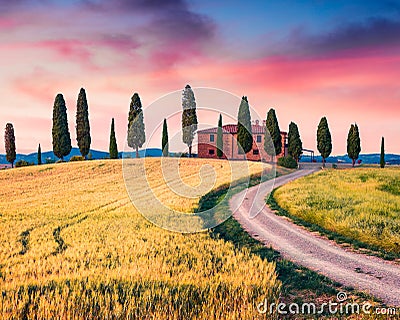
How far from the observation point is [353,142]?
82.5 meters

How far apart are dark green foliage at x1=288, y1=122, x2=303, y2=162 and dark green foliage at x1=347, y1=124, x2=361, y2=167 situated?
37.7 ft

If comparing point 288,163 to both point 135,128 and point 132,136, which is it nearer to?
point 135,128

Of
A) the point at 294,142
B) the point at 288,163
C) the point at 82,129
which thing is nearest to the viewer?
the point at 288,163

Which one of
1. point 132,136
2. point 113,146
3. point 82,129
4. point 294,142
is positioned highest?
point 82,129

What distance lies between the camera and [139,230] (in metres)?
17.5

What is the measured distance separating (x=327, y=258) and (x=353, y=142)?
75.8 metres

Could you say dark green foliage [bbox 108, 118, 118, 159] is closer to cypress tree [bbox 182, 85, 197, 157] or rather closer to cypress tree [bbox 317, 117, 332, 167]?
cypress tree [bbox 317, 117, 332, 167]

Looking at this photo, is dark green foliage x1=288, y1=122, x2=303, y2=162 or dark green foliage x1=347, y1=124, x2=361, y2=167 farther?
dark green foliage x1=288, y1=122, x2=303, y2=162

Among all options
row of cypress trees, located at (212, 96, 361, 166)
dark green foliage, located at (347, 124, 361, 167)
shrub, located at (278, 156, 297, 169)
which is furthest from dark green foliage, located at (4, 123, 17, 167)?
dark green foliage, located at (347, 124, 361, 167)

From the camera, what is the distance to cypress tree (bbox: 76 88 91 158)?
259 feet

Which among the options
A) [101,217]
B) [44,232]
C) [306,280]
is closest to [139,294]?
[306,280]

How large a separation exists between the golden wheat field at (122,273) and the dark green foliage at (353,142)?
2902 inches

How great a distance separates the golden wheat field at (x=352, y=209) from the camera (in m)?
16.9

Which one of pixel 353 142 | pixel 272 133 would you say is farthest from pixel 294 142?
pixel 353 142
